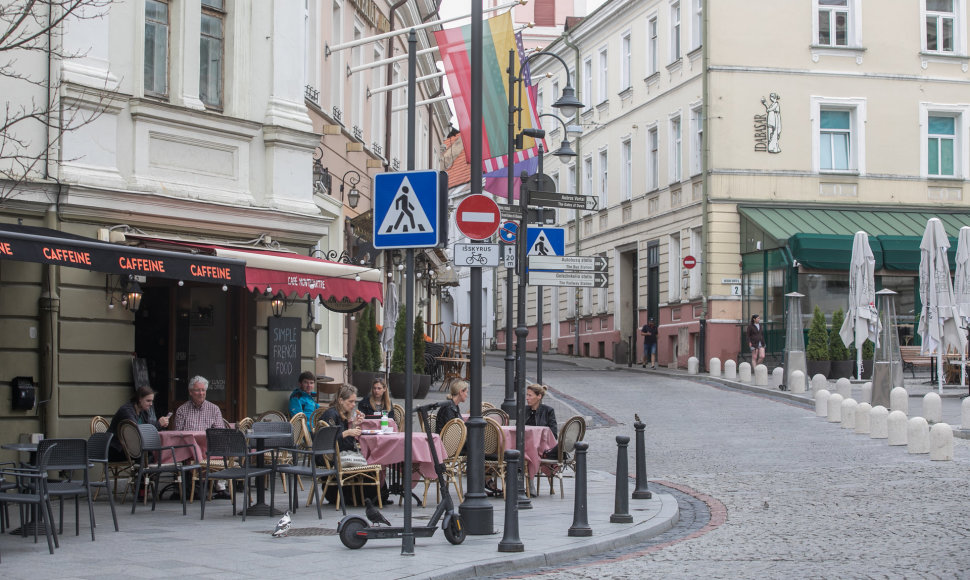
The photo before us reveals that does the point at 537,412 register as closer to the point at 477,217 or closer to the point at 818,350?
the point at 477,217

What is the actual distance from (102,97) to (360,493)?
5.85 m

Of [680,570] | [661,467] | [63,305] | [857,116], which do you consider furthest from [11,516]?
[857,116]

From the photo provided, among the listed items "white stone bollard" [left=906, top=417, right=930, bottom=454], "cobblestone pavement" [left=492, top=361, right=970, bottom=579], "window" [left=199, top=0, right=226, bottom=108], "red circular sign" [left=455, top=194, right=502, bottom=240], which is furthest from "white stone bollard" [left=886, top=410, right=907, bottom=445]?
"window" [left=199, top=0, right=226, bottom=108]

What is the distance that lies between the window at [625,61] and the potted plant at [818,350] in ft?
54.8

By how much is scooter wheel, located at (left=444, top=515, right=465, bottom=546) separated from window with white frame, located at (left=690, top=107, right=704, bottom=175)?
3013cm

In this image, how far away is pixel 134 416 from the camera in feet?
46.2

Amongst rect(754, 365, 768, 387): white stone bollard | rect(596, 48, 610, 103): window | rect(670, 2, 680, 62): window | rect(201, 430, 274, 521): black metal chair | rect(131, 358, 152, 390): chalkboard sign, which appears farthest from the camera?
rect(596, 48, 610, 103): window

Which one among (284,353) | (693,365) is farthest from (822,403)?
(693,365)

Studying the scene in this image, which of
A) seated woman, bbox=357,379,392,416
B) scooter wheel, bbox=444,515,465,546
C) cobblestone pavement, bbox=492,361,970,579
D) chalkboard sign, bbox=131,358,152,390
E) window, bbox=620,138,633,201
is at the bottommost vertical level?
cobblestone pavement, bbox=492,361,970,579

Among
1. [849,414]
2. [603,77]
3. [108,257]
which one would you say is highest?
[603,77]

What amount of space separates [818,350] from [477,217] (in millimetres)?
22649

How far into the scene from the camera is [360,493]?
1427cm

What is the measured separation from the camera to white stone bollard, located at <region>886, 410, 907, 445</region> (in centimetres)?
1948

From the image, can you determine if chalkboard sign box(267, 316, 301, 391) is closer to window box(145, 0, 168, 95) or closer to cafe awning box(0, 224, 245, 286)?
cafe awning box(0, 224, 245, 286)
